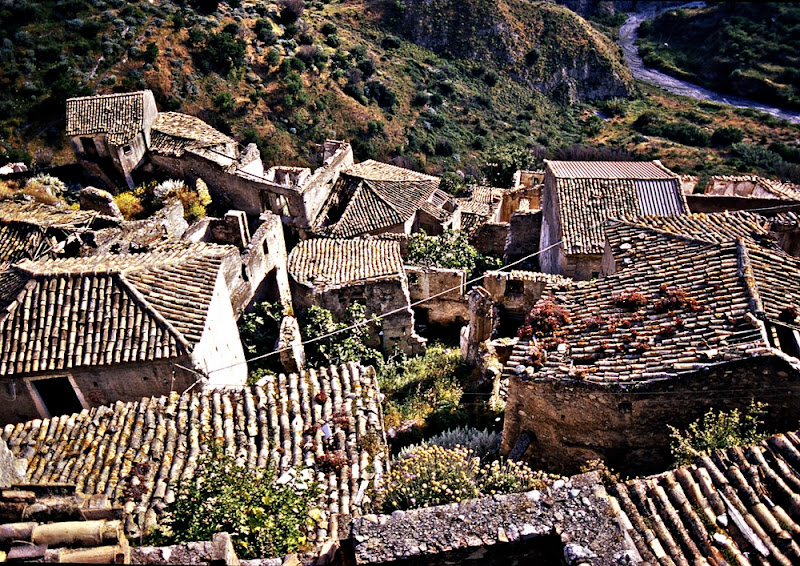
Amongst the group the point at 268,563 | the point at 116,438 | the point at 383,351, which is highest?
the point at 268,563

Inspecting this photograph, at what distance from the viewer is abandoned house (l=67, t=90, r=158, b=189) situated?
2344cm

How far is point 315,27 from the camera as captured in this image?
52.7m

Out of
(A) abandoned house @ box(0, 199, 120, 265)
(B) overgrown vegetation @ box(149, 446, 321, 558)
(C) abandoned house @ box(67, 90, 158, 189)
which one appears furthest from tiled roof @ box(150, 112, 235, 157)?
(B) overgrown vegetation @ box(149, 446, 321, 558)

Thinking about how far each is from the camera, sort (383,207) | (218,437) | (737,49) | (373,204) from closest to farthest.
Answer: (218,437)
(383,207)
(373,204)
(737,49)

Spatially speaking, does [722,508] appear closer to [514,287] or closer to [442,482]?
[442,482]

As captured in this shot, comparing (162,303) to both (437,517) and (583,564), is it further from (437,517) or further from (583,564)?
(583,564)

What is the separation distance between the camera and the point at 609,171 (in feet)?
72.9

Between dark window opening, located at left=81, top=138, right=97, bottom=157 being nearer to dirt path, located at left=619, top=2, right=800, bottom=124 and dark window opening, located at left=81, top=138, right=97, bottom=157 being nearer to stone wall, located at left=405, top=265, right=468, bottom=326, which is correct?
stone wall, located at left=405, top=265, right=468, bottom=326

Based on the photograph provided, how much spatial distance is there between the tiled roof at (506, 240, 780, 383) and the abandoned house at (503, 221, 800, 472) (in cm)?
2

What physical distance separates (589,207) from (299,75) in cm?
3271

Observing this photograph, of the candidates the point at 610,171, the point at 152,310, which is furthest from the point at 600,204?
the point at 152,310

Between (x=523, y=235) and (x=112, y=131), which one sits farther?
(x=112, y=131)

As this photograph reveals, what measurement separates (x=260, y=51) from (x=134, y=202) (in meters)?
27.8

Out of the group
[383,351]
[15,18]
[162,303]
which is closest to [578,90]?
[15,18]
